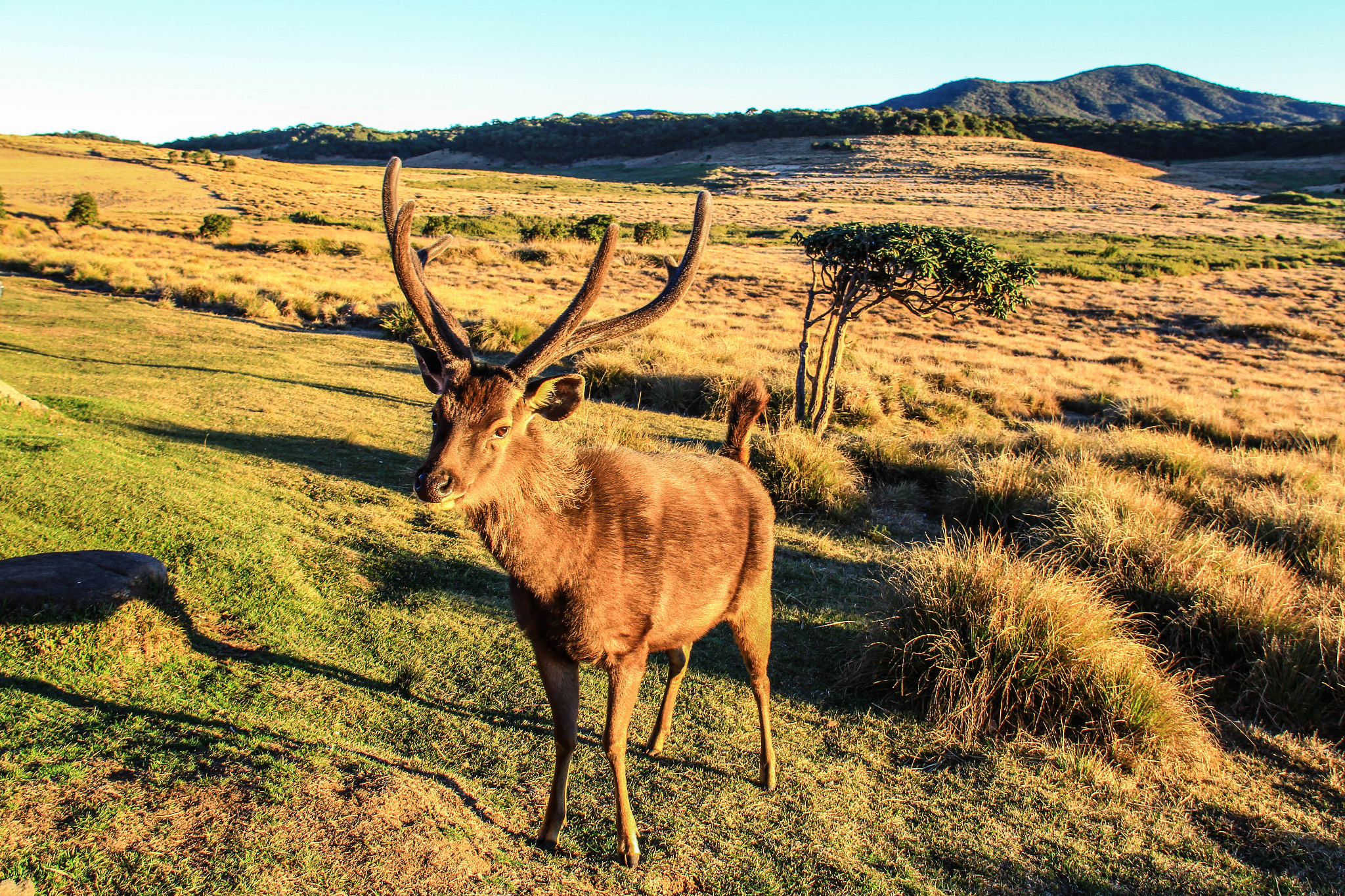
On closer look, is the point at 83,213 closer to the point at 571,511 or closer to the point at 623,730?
the point at 571,511

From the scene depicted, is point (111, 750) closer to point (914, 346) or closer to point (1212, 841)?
point (1212, 841)

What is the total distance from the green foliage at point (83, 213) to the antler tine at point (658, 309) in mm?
47629

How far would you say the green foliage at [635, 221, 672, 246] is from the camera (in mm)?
49375

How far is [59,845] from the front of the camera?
2.75m

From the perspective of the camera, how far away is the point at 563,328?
3.19 m

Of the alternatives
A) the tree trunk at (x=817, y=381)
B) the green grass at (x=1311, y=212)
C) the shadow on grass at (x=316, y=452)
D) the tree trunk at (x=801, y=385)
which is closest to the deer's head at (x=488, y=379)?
the shadow on grass at (x=316, y=452)

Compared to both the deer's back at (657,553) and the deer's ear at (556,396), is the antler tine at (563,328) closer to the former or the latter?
the deer's ear at (556,396)

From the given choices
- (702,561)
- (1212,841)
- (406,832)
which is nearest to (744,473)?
(702,561)

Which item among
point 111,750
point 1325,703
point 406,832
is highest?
point 111,750

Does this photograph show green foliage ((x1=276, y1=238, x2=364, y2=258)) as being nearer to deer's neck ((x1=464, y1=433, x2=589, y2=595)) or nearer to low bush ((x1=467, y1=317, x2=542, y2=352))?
low bush ((x1=467, y1=317, x2=542, y2=352))

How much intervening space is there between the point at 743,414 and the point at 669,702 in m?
1.82

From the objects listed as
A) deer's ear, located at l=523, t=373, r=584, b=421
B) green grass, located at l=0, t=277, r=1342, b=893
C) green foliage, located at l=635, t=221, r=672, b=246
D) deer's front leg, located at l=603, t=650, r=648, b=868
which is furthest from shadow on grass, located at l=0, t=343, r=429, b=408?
green foliage, located at l=635, t=221, r=672, b=246

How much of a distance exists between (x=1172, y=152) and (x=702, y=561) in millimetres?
136084

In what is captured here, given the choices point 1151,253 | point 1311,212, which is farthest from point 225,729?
point 1311,212
